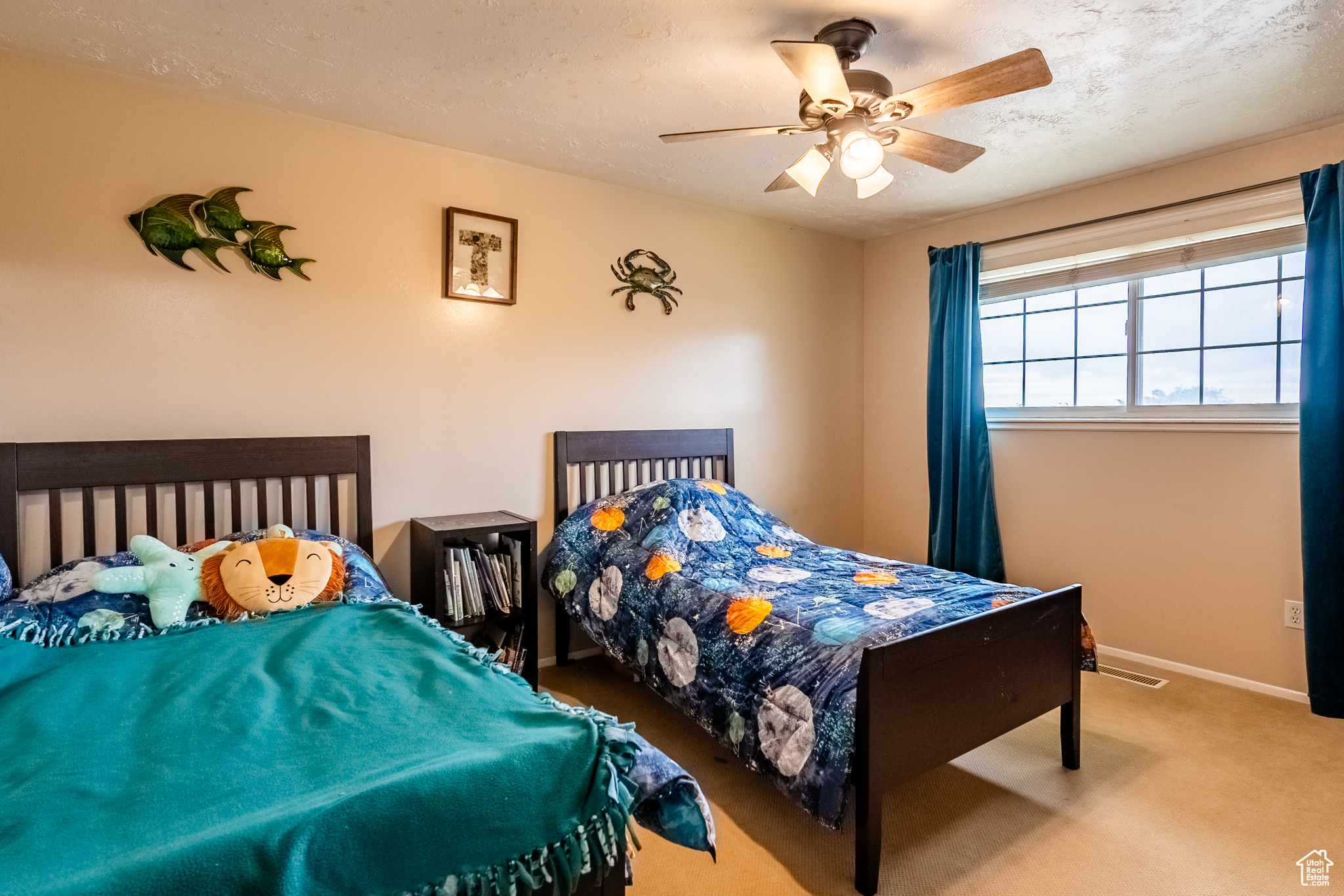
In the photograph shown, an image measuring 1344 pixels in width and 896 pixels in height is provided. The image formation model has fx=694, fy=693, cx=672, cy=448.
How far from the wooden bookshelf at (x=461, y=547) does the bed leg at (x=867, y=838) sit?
1.36 m

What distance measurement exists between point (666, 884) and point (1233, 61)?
3005mm

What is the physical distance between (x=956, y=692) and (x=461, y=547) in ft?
6.13

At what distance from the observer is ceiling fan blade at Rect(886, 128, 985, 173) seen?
2.13 metres

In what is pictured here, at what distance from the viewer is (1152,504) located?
10.6 ft

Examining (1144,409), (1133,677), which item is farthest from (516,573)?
(1144,409)

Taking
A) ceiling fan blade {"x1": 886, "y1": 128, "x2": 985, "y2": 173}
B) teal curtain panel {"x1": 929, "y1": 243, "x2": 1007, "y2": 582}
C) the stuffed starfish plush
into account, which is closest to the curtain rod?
teal curtain panel {"x1": 929, "y1": 243, "x2": 1007, "y2": 582}

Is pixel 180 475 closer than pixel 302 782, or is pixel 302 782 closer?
pixel 302 782

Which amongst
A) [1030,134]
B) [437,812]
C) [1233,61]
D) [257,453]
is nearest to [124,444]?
[257,453]

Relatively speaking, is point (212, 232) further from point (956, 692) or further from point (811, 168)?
point (956, 692)

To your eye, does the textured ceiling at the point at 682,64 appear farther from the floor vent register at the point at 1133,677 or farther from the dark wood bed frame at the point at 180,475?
the floor vent register at the point at 1133,677

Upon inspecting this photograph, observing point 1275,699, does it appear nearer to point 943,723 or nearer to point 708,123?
point 943,723

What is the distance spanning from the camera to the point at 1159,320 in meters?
3.29

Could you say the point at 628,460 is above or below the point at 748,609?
above

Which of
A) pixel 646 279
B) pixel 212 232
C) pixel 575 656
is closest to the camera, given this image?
pixel 212 232
